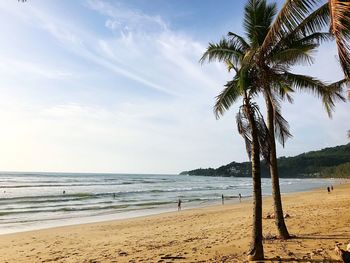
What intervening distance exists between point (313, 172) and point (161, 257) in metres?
200

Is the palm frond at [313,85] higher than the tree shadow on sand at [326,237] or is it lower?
higher

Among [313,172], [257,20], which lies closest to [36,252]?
[257,20]

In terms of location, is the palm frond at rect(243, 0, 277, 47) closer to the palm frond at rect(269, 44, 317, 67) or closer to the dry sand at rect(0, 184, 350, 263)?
the palm frond at rect(269, 44, 317, 67)

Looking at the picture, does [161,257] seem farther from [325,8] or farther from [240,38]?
[325,8]

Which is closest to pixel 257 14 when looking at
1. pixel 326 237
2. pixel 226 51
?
pixel 226 51

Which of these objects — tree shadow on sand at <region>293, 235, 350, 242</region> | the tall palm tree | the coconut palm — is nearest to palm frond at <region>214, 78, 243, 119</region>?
the coconut palm

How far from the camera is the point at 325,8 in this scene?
23.3ft

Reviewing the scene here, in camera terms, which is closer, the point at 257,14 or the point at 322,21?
the point at 322,21

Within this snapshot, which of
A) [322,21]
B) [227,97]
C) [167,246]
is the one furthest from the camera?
[167,246]

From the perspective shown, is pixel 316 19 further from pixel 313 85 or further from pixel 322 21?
pixel 313 85

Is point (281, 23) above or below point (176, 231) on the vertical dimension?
above

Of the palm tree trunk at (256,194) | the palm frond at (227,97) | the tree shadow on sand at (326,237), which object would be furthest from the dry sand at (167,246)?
the palm frond at (227,97)

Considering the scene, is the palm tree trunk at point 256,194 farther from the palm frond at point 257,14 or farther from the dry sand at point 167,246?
the palm frond at point 257,14

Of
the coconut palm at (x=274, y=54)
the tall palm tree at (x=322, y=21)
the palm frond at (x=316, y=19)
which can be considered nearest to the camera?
the tall palm tree at (x=322, y=21)
